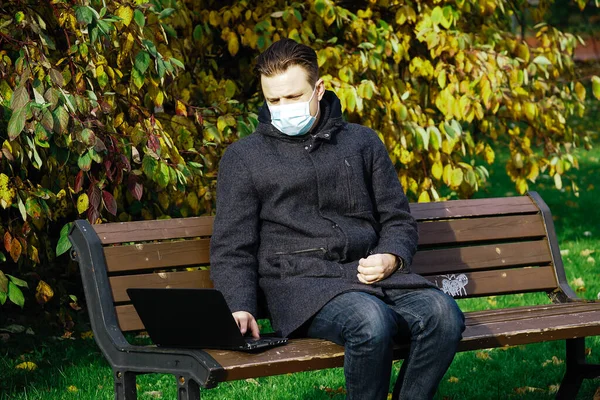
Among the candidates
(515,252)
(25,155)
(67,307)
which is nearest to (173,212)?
(67,307)

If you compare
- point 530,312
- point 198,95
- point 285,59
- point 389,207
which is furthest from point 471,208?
point 198,95

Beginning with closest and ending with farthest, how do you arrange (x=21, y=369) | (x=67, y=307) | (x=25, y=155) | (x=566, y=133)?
(x=25, y=155) < (x=21, y=369) < (x=67, y=307) < (x=566, y=133)

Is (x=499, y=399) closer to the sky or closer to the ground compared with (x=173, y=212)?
closer to the ground

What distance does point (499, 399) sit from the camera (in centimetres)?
440

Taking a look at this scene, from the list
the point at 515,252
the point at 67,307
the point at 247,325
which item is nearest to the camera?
the point at 247,325

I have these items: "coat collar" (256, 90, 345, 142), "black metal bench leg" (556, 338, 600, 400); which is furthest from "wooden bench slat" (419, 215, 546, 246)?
"coat collar" (256, 90, 345, 142)

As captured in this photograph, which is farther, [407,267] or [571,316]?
[571,316]

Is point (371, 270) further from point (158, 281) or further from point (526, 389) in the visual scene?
point (526, 389)

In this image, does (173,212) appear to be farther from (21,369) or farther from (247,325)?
(247,325)

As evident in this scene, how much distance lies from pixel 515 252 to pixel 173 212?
1970 mm

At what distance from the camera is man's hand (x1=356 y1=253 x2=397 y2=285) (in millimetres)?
3379

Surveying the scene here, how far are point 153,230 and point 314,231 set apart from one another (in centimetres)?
58

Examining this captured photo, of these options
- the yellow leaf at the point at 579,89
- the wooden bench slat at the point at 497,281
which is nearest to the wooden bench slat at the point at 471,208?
the wooden bench slat at the point at 497,281

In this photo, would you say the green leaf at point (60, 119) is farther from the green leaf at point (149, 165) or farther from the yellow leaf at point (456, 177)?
the yellow leaf at point (456, 177)
